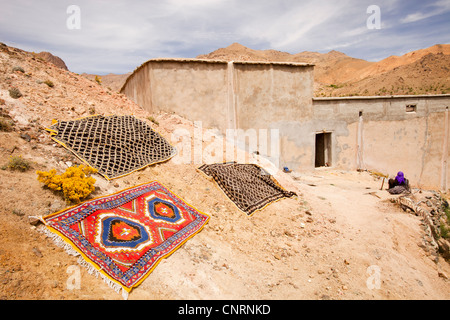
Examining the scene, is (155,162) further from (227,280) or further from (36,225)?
(227,280)

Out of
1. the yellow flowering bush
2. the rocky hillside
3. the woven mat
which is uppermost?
the rocky hillside

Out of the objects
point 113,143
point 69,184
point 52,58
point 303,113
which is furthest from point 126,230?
point 52,58

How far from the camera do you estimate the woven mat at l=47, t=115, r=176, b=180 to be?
550cm

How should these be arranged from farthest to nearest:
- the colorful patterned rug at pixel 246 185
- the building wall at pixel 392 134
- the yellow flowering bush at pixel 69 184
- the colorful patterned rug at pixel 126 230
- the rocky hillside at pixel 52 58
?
the rocky hillside at pixel 52 58, the building wall at pixel 392 134, the colorful patterned rug at pixel 246 185, the yellow flowering bush at pixel 69 184, the colorful patterned rug at pixel 126 230

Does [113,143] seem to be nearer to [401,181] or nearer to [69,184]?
[69,184]

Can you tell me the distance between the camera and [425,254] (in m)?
5.71

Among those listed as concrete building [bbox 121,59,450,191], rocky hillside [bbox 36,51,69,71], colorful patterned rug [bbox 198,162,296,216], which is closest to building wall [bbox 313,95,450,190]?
concrete building [bbox 121,59,450,191]

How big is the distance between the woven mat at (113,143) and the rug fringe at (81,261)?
6.12 feet

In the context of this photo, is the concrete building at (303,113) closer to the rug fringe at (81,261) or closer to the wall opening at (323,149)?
the wall opening at (323,149)

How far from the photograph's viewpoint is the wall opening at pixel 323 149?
498 inches

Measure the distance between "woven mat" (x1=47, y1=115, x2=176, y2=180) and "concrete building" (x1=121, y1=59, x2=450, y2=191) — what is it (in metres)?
2.99

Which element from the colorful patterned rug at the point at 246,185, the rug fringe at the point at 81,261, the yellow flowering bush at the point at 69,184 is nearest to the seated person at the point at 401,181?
the colorful patterned rug at the point at 246,185

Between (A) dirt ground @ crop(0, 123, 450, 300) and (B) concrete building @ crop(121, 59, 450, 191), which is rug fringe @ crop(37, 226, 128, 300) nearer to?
(A) dirt ground @ crop(0, 123, 450, 300)
